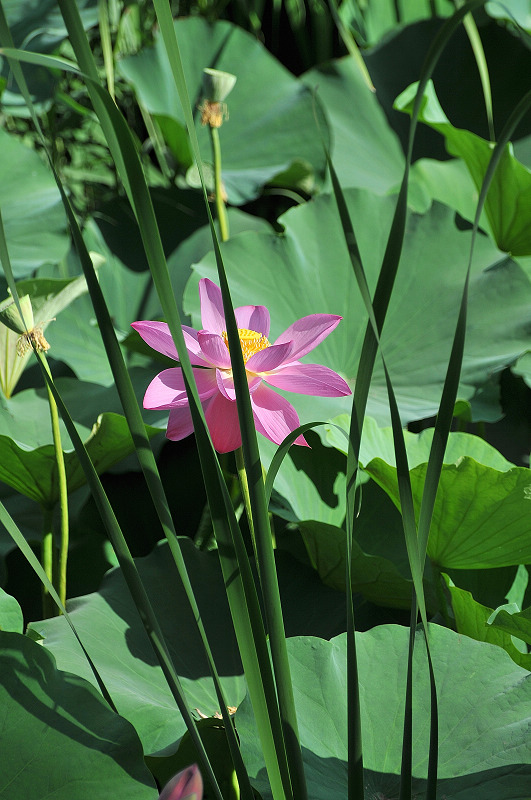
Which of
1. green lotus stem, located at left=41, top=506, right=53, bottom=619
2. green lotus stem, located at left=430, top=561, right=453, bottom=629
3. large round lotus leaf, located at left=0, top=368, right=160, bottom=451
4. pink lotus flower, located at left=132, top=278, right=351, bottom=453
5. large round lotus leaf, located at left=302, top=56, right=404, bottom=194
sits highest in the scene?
pink lotus flower, located at left=132, top=278, right=351, bottom=453

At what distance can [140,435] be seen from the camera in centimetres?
39

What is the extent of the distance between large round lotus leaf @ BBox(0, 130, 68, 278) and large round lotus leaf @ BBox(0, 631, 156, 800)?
794mm

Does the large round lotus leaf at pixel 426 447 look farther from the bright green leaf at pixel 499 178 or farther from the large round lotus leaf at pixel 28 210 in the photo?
the large round lotus leaf at pixel 28 210

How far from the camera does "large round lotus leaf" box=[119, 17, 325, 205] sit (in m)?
→ 1.45

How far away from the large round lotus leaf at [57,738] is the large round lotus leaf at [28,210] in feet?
2.61

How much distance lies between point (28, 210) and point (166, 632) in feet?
2.63

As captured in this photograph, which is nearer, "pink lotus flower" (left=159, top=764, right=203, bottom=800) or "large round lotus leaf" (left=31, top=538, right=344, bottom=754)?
"pink lotus flower" (left=159, top=764, right=203, bottom=800)

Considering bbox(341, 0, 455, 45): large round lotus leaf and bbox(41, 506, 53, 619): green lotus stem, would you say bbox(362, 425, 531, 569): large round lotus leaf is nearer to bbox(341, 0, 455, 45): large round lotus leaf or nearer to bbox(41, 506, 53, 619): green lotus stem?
bbox(41, 506, 53, 619): green lotus stem

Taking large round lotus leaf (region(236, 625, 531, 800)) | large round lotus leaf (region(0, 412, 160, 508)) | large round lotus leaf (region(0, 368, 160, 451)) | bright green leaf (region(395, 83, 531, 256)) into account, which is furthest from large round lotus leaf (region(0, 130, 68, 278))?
large round lotus leaf (region(236, 625, 531, 800))

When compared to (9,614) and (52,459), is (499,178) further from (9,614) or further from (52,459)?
(9,614)

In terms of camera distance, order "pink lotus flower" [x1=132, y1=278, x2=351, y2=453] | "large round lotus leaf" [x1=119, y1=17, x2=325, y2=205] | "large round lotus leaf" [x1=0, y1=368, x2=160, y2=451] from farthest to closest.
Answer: "large round lotus leaf" [x1=119, y1=17, x2=325, y2=205], "large round lotus leaf" [x1=0, y1=368, x2=160, y2=451], "pink lotus flower" [x1=132, y1=278, x2=351, y2=453]

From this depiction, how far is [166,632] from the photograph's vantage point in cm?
74

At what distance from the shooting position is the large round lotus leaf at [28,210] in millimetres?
1189

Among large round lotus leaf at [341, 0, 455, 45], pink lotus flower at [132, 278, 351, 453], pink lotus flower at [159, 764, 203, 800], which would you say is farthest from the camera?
large round lotus leaf at [341, 0, 455, 45]
